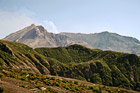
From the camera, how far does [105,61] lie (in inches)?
7077

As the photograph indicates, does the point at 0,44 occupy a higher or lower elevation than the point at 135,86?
higher

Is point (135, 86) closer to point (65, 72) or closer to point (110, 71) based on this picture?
point (110, 71)

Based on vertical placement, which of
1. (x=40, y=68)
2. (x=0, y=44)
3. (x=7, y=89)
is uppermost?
(x=0, y=44)

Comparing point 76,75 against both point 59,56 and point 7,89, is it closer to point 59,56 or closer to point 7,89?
point 59,56

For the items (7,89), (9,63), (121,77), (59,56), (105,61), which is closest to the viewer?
(7,89)

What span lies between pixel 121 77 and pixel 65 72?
2393 inches

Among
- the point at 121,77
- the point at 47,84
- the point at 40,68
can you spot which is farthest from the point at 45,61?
the point at 47,84

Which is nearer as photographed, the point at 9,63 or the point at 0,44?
the point at 9,63


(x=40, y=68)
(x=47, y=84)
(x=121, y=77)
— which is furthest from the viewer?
(x=121, y=77)

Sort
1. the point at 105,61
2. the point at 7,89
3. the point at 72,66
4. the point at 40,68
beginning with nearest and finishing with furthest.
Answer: the point at 7,89, the point at 40,68, the point at 72,66, the point at 105,61

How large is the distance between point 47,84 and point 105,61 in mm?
159636

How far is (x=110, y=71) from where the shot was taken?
160 metres

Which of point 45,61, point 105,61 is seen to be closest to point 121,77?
point 105,61

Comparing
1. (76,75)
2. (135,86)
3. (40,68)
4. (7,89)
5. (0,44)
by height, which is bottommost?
(135,86)
